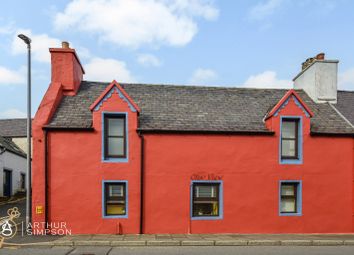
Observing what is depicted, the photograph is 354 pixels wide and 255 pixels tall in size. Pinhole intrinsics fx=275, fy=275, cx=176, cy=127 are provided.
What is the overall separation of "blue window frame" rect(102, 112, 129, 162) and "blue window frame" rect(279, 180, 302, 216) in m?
7.20

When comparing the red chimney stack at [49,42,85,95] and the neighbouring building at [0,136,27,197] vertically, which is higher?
the red chimney stack at [49,42,85,95]

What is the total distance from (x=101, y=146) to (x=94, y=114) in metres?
1.41

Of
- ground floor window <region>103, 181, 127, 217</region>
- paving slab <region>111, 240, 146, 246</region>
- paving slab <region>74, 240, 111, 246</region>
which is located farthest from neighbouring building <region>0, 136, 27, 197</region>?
paving slab <region>111, 240, 146, 246</region>

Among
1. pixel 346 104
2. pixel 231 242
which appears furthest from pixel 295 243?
pixel 346 104

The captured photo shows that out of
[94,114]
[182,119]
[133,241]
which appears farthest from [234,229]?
[94,114]

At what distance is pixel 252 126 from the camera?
500 inches

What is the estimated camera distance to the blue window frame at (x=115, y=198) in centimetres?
1176

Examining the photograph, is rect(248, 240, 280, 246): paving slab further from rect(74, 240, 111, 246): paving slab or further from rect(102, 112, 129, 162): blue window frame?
rect(102, 112, 129, 162): blue window frame

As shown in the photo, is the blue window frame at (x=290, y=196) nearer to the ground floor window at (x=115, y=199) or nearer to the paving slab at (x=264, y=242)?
the paving slab at (x=264, y=242)

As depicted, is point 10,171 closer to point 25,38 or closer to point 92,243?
point 25,38

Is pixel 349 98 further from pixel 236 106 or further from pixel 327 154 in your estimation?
pixel 236 106

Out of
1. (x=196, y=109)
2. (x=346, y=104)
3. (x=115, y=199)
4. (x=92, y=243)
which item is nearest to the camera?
(x=92, y=243)

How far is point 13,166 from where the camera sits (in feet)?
85.5

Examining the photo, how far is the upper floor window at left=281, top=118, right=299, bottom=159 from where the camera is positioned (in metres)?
12.7
